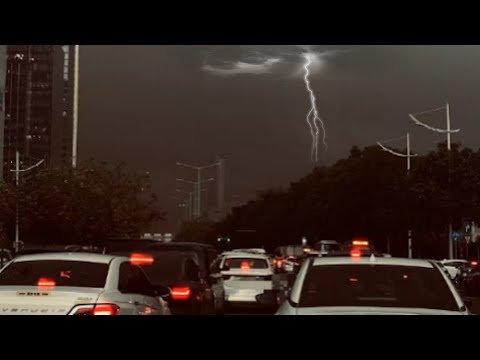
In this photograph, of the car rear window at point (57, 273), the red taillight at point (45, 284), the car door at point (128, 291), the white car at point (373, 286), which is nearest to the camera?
the white car at point (373, 286)

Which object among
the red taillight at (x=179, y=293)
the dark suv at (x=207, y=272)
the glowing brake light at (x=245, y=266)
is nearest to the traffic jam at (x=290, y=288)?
the red taillight at (x=179, y=293)

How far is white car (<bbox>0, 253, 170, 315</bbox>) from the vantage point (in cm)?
738

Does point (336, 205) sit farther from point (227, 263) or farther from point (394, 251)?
point (227, 263)

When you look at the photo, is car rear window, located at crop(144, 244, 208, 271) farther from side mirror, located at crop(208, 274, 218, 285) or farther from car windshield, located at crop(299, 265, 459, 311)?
car windshield, located at crop(299, 265, 459, 311)

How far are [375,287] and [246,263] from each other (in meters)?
13.7

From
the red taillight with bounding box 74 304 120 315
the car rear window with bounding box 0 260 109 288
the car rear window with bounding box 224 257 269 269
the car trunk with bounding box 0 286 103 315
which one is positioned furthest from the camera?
the car rear window with bounding box 224 257 269 269

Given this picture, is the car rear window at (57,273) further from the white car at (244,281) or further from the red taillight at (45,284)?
the white car at (244,281)

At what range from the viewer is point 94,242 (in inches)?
1816

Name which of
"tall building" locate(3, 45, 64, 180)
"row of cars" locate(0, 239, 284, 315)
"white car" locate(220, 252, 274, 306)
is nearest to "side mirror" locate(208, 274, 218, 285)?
"row of cars" locate(0, 239, 284, 315)

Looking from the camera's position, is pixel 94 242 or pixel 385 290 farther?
pixel 94 242

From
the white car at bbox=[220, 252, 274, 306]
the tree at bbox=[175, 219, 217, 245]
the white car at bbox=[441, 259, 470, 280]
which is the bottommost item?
the tree at bbox=[175, 219, 217, 245]

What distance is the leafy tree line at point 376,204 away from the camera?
141ft

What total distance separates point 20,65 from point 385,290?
36.3m
